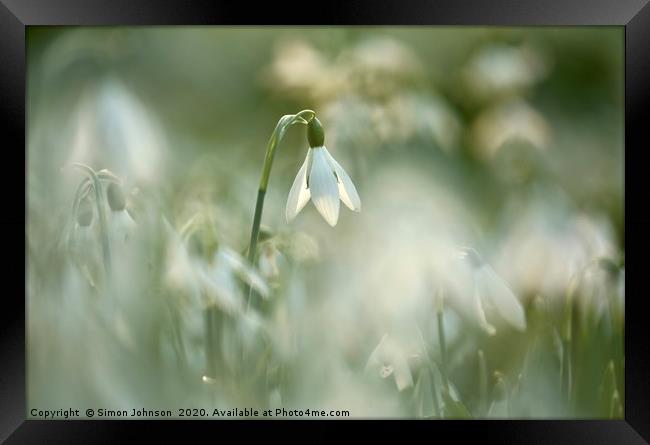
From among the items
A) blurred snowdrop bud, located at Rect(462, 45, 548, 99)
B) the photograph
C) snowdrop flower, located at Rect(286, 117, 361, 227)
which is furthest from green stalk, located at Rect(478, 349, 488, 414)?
blurred snowdrop bud, located at Rect(462, 45, 548, 99)

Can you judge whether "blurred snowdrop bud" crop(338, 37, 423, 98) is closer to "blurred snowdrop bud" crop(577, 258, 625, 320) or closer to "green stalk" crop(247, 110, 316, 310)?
"green stalk" crop(247, 110, 316, 310)

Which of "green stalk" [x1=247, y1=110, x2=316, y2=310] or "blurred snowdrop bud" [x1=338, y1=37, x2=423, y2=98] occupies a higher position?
"blurred snowdrop bud" [x1=338, y1=37, x2=423, y2=98]

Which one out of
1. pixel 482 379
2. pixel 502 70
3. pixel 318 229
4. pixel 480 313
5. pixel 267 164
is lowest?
pixel 482 379

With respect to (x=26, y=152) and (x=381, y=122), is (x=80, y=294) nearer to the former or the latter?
(x=26, y=152)

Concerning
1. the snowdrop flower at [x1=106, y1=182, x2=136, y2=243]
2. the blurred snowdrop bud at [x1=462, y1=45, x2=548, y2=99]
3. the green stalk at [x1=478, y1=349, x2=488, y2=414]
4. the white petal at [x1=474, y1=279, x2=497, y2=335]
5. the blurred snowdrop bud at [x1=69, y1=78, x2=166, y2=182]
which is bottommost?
the green stalk at [x1=478, y1=349, x2=488, y2=414]

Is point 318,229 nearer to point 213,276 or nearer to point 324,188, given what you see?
point 324,188

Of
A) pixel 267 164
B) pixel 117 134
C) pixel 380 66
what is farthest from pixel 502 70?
pixel 117 134
